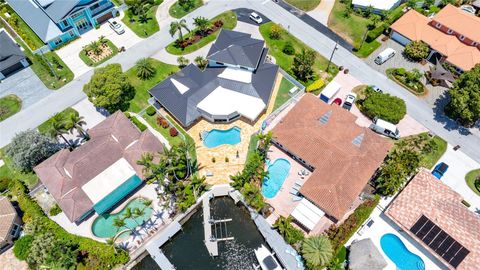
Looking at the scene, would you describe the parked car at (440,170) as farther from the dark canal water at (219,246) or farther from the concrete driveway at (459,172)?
the dark canal water at (219,246)

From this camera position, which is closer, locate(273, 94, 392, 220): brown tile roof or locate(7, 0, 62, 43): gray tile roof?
locate(273, 94, 392, 220): brown tile roof

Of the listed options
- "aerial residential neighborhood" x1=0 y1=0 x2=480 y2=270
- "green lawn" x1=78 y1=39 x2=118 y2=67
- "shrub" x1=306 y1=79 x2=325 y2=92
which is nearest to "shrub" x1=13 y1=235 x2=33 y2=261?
"aerial residential neighborhood" x1=0 y1=0 x2=480 y2=270

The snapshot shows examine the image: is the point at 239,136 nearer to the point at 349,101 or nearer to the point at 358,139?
the point at 358,139

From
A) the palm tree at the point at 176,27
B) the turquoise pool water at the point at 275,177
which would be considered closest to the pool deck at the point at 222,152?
the turquoise pool water at the point at 275,177

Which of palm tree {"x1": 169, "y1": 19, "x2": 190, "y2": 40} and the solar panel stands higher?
palm tree {"x1": 169, "y1": 19, "x2": 190, "y2": 40}

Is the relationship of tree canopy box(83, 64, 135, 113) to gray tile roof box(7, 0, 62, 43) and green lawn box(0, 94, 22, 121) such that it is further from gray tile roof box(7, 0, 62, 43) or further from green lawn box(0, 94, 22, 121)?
gray tile roof box(7, 0, 62, 43)

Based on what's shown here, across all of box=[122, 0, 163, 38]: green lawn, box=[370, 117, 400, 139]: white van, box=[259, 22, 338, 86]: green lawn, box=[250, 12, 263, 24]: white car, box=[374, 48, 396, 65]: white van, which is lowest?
box=[122, 0, 163, 38]: green lawn
